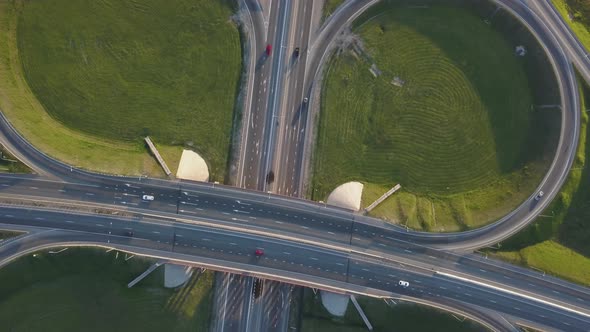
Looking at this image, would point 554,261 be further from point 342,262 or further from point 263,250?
A: point 263,250

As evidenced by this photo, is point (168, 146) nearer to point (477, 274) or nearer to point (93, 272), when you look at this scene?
point (93, 272)

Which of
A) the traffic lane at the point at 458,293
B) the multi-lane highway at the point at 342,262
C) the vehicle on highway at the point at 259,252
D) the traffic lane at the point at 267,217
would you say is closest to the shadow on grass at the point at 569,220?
the multi-lane highway at the point at 342,262

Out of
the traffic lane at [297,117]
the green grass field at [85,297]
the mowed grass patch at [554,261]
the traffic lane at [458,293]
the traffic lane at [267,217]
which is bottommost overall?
the green grass field at [85,297]

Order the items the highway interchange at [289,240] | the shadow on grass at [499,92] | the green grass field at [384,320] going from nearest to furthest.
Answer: the highway interchange at [289,240], the green grass field at [384,320], the shadow on grass at [499,92]

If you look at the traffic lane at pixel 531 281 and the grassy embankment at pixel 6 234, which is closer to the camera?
the grassy embankment at pixel 6 234

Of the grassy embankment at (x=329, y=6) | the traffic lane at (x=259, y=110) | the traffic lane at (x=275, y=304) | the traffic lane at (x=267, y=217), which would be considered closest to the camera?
the traffic lane at (x=267, y=217)

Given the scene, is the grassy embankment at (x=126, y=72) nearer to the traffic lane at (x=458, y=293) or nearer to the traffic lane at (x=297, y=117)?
the traffic lane at (x=297, y=117)

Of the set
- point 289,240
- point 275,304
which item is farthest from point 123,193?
point 275,304
